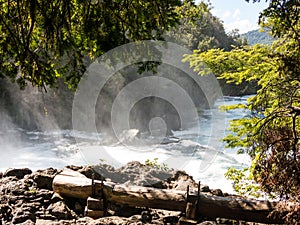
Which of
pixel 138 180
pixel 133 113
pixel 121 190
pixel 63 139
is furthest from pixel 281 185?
pixel 133 113

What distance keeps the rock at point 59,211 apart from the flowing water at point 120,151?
10128 millimetres

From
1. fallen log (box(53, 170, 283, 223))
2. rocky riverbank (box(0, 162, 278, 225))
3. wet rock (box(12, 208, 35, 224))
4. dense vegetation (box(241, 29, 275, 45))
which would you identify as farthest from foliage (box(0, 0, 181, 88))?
dense vegetation (box(241, 29, 275, 45))

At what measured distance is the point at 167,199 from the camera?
19.2ft

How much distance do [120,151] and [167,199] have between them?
13.8 metres

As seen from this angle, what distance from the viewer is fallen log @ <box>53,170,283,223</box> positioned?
18.0 ft

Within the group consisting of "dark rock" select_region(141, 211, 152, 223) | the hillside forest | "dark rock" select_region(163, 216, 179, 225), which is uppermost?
the hillside forest

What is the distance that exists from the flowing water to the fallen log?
8841mm

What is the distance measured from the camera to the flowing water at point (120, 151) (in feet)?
56.1

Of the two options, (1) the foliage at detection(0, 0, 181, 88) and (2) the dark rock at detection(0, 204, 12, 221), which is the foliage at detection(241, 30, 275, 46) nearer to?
(1) the foliage at detection(0, 0, 181, 88)

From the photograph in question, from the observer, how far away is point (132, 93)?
27.5 meters

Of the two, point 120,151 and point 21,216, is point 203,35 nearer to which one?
point 120,151

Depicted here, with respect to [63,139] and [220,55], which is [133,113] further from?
[220,55]

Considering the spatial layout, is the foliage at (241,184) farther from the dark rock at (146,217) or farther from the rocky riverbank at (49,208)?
the dark rock at (146,217)

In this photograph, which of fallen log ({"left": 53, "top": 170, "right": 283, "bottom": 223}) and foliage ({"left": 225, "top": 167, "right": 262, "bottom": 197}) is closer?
fallen log ({"left": 53, "top": 170, "right": 283, "bottom": 223})
